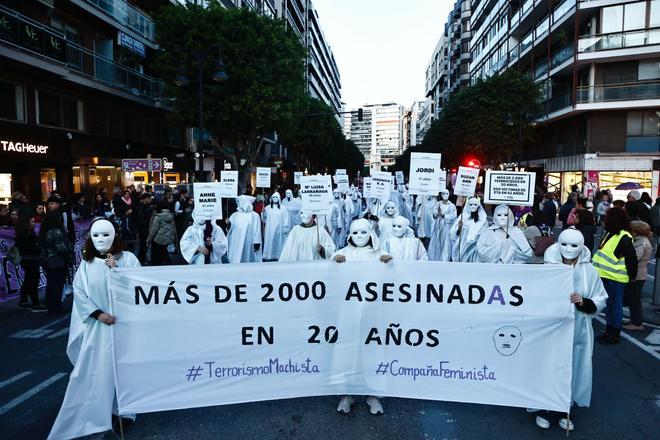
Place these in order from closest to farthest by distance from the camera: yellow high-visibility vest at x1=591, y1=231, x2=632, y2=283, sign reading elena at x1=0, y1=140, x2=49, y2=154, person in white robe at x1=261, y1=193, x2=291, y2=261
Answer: yellow high-visibility vest at x1=591, y1=231, x2=632, y2=283, person in white robe at x1=261, y1=193, x2=291, y2=261, sign reading elena at x1=0, y1=140, x2=49, y2=154

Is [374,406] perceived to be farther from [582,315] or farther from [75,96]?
[75,96]

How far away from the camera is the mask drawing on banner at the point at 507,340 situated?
4086 mm

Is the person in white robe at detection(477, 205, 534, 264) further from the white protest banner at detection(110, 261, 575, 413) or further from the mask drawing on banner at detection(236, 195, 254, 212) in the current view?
the mask drawing on banner at detection(236, 195, 254, 212)

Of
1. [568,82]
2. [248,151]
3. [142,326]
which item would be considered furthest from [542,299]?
[568,82]

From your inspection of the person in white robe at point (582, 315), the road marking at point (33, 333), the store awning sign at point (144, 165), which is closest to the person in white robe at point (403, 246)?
the person in white robe at point (582, 315)

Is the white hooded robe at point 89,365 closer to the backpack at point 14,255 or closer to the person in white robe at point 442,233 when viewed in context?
the backpack at point 14,255

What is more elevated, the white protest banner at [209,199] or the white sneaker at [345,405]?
the white protest banner at [209,199]

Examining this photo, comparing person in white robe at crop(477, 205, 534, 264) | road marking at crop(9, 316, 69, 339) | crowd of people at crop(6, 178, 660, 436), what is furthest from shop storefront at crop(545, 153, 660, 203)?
road marking at crop(9, 316, 69, 339)

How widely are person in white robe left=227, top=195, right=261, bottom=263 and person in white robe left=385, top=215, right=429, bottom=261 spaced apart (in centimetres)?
490

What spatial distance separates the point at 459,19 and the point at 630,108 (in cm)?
5073

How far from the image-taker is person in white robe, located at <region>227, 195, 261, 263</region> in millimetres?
9938

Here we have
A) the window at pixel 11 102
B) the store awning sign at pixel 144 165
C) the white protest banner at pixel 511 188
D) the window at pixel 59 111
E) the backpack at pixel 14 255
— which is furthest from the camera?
the window at pixel 59 111

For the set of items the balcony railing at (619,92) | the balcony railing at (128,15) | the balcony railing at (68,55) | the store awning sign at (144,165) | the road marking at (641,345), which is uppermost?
the balcony railing at (128,15)

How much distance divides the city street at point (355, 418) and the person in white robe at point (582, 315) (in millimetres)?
272
